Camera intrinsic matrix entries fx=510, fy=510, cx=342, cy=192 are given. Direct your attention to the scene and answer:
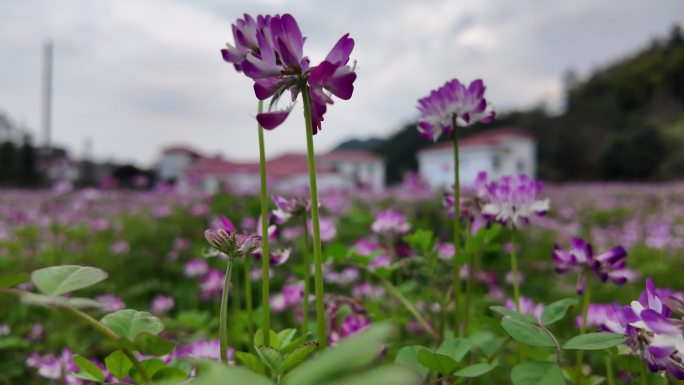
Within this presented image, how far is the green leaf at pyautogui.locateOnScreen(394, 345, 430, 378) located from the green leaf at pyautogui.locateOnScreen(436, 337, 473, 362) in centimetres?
3

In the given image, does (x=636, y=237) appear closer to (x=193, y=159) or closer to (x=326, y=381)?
(x=326, y=381)

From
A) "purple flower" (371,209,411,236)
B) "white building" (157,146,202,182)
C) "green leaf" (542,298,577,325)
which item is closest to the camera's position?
"green leaf" (542,298,577,325)

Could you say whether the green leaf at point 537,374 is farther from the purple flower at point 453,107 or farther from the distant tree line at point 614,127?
the distant tree line at point 614,127

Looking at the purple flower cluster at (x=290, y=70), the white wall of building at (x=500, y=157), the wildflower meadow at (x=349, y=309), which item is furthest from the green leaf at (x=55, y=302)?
the white wall of building at (x=500, y=157)

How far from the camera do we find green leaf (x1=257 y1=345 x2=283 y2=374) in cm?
49

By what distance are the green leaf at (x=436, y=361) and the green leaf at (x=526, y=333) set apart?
78 millimetres

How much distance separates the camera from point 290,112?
1.86ft

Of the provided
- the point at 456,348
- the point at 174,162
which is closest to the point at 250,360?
the point at 456,348

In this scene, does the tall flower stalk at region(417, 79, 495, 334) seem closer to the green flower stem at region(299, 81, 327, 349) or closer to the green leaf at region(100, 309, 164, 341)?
the green flower stem at region(299, 81, 327, 349)

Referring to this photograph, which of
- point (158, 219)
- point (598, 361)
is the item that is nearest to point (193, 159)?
point (158, 219)

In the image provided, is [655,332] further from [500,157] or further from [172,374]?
[500,157]

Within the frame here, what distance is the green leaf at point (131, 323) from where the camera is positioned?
461 millimetres

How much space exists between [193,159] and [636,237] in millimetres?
30363

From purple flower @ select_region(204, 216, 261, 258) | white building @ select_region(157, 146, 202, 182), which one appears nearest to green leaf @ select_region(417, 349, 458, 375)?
purple flower @ select_region(204, 216, 261, 258)
